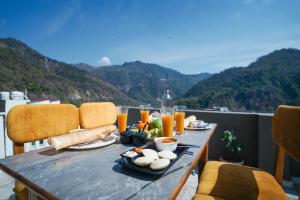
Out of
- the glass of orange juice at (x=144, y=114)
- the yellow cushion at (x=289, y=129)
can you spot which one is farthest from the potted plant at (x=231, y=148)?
the glass of orange juice at (x=144, y=114)

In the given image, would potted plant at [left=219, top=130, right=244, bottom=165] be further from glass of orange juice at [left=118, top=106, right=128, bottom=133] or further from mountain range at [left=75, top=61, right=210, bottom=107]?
mountain range at [left=75, top=61, right=210, bottom=107]

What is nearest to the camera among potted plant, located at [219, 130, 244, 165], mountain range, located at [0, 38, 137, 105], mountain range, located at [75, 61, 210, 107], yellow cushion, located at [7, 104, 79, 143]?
yellow cushion, located at [7, 104, 79, 143]

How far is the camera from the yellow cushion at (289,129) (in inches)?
37.3

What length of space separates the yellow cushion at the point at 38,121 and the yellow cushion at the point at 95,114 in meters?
0.12

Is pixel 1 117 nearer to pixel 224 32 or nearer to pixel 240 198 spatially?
pixel 240 198

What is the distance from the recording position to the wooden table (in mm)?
517

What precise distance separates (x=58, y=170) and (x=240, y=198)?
953mm

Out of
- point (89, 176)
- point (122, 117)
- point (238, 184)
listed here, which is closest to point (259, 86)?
point (238, 184)

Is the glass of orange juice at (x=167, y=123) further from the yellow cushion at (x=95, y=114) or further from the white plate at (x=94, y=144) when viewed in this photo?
the yellow cushion at (x=95, y=114)

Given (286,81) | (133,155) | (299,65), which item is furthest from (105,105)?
(299,65)

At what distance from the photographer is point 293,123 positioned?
38.8 inches

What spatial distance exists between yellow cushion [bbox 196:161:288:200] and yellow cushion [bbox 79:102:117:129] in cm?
113

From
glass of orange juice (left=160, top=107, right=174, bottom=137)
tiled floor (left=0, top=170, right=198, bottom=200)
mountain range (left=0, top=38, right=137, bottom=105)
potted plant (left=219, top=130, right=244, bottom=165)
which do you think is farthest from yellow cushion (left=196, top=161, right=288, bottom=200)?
mountain range (left=0, top=38, right=137, bottom=105)

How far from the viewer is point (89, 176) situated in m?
0.63
